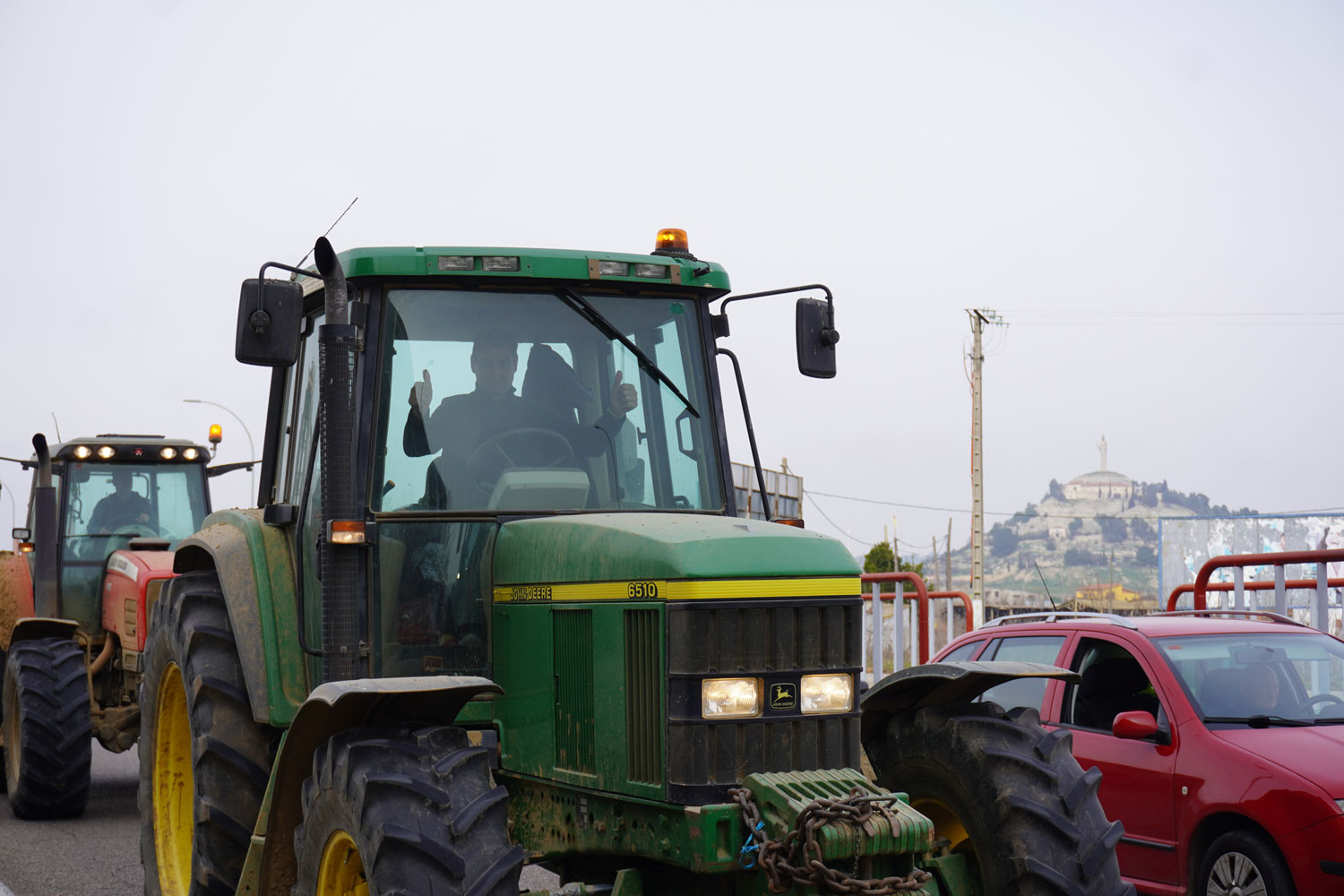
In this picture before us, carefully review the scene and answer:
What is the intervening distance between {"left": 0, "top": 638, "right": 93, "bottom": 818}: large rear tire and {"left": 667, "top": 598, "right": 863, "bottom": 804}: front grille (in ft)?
25.5

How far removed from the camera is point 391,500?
537 centimetres

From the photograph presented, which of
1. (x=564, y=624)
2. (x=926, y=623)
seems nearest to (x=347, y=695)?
(x=564, y=624)

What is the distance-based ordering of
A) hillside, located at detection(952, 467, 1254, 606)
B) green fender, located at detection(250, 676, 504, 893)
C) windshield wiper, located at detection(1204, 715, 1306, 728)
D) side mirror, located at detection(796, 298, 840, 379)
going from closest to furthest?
green fender, located at detection(250, 676, 504, 893) < side mirror, located at detection(796, 298, 840, 379) < windshield wiper, located at detection(1204, 715, 1306, 728) < hillside, located at detection(952, 467, 1254, 606)

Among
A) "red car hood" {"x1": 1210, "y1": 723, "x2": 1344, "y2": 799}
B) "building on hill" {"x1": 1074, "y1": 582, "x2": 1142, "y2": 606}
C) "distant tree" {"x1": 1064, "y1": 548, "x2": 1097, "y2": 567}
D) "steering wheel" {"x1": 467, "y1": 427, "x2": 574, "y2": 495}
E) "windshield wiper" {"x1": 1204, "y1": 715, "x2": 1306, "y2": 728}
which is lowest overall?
"distant tree" {"x1": 1064, "y1": 548, "x2": 1097, "y2": 567}

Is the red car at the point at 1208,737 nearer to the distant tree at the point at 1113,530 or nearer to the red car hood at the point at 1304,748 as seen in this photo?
the red car hood at the point at 1304,748

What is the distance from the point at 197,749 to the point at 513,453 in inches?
72.1

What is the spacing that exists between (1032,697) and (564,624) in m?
4.08

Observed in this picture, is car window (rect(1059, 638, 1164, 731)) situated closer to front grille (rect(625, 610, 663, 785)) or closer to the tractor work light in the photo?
front grille (rect(625, 610, 663, 785))

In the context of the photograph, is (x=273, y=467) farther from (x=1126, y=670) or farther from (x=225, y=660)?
(x=1126, y=670)

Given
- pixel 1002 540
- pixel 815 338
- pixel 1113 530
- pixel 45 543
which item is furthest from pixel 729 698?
pixel 1002 540

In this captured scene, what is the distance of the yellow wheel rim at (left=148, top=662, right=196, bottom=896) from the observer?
688 centimetres

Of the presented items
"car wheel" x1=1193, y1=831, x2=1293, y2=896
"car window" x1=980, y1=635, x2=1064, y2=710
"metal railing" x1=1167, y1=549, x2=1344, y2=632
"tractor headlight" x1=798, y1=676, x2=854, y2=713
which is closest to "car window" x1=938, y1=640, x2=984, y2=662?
"car window" x1=980, y1=635, x2=1064, y2=710

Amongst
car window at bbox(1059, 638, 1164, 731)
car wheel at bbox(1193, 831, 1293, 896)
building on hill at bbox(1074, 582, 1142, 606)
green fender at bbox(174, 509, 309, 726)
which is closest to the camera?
green fender at bbox(174, 509, 309, 726)

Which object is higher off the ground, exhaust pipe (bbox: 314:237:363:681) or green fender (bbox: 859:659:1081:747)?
→ exhaust pipe (bbox: 314:237:363:681)
